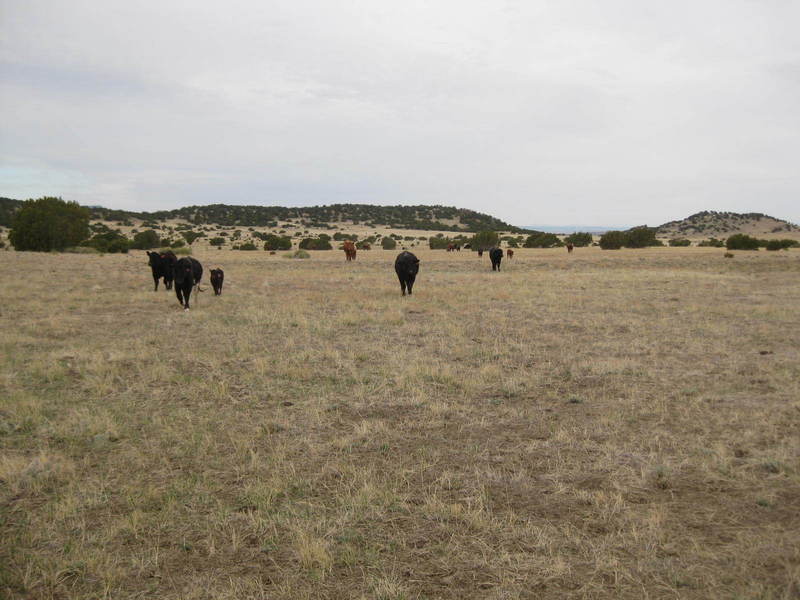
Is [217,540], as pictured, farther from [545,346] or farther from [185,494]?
[545,346]

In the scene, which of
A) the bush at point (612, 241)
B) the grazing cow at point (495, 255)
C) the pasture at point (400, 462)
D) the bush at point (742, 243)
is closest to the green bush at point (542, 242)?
the bush at point (612, 241)

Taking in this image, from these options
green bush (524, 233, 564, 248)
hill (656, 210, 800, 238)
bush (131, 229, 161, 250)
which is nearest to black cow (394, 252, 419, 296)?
bush (131, 229, 161, 250)

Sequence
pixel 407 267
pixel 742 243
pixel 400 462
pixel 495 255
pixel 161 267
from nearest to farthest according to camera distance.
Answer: pixel 400 462
pixel 407 267
pixel 161 267
pixel 495 255
pixel 742 243

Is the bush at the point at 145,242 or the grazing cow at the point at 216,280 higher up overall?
the bush at the point at 145,242

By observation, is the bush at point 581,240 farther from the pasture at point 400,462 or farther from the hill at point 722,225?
Answer: the pasture at point 400,462

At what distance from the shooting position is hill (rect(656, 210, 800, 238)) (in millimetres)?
102812

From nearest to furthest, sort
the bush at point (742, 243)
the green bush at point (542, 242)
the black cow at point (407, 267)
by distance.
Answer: the black cow at point (407, 267) → the bush at point (742, 243) → the green bush at point (542, 242)

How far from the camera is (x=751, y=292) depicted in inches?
712

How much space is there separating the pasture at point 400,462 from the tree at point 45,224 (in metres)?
33.9

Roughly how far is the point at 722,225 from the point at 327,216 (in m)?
84.9

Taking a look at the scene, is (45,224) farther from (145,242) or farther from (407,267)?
(407,267)

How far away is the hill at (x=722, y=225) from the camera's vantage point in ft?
337

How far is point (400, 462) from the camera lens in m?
5.31

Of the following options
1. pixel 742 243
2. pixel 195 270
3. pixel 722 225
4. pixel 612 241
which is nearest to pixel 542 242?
pixel 612 241
